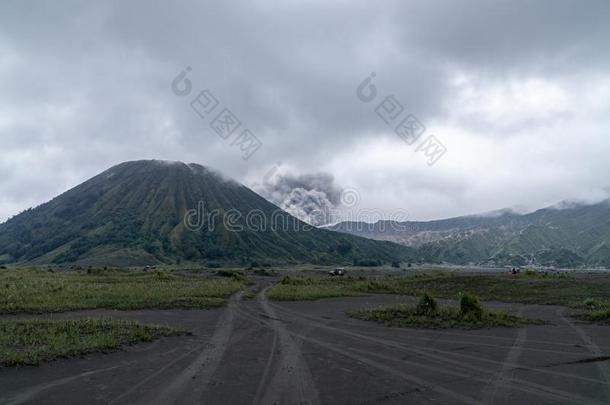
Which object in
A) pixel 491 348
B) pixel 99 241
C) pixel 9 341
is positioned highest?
pixel 99 241

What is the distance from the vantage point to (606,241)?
183125 millimetres

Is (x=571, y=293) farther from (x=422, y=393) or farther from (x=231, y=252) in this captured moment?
(x=231, y=252)

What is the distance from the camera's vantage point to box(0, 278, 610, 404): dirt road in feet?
29.4

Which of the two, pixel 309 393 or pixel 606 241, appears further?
pixel 606 241

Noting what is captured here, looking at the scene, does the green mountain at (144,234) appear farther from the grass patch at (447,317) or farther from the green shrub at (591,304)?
the green shrub at (591,304)

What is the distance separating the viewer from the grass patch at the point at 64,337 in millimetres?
11680

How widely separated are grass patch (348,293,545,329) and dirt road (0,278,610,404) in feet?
3.79

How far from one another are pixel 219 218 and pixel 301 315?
→ 167 m

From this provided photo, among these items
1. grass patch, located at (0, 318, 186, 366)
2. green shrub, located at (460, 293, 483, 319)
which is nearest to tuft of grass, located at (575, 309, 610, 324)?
green shrub, located at (460, 293, 483, 319)

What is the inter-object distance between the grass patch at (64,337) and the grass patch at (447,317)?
33.3 feet

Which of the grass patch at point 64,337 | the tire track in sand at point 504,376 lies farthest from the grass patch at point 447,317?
the grass patch at point 64,337

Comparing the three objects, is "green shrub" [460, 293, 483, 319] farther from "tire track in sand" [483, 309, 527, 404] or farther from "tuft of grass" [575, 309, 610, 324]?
"tuft of grass" [575, 309, 610, 324]

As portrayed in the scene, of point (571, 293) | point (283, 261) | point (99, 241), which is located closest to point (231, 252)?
point (283, 261)

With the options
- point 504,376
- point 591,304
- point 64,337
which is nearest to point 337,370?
point 504,376
